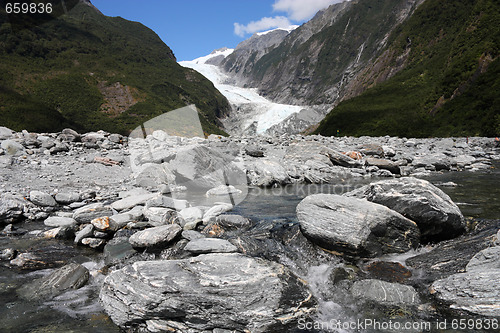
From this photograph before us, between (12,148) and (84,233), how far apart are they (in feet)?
39.9

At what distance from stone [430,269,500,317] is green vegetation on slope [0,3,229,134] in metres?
46.6

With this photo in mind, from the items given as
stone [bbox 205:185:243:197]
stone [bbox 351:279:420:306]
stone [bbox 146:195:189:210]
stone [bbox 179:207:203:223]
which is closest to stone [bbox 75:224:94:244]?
stone [bbox 146:195:189:210]

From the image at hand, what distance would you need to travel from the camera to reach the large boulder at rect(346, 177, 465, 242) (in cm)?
641

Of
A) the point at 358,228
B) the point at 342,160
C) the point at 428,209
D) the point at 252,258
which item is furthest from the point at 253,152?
the point at 252,258

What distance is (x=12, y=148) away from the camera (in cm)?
1545

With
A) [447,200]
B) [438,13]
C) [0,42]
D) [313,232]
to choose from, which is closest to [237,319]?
[313,232]

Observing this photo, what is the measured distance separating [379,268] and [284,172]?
9305 mm

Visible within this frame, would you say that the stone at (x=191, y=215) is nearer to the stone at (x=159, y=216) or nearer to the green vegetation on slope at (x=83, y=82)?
the stone at (x=159, y=216)

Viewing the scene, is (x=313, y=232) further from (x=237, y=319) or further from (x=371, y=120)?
(x=371, y=120)

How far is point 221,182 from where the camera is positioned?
1405cm

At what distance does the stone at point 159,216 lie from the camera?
7828 mm

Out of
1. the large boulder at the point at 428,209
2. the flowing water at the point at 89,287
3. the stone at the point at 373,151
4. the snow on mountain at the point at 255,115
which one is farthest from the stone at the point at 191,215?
the snow on mountain at the point at 255,115

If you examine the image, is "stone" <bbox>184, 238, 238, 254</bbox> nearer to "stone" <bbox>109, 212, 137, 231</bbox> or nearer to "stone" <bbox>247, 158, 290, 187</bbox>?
"stone" <bbox>109, 212, 137, 231</bbox>

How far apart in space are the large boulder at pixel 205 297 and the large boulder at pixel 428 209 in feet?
11.6
